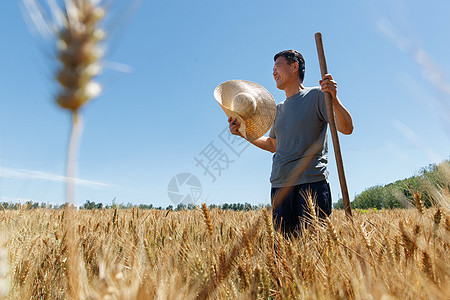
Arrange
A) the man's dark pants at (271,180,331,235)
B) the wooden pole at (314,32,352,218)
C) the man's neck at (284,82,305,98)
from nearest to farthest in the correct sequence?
the wooden pole at (314,32,352,218)
the man's dark pants at (271,180,331,235)
the man's neck at (284,82,305,98)

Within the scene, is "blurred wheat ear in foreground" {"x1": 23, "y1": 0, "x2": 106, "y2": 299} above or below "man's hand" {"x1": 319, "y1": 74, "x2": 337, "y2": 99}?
below

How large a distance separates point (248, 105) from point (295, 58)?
675 millimetres

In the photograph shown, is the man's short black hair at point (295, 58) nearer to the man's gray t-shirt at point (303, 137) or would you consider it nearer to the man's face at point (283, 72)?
the man's face at point (283, 72)

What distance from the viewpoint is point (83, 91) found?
71 cm

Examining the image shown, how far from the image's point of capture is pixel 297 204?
8.90 feet

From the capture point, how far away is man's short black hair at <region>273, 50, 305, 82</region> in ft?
9.79

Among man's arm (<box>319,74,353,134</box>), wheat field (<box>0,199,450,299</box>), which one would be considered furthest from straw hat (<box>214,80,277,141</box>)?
wheat field (<box>0,199,450,299</box>)

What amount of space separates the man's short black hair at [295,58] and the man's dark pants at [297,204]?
3.95ft

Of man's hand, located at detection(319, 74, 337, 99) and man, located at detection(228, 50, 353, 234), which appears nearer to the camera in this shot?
man's hand, located at detection(319, 74, 337, 99)

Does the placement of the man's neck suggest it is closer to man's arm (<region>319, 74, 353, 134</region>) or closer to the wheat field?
man's arm (<region>319, 74, 353, 134</region>)

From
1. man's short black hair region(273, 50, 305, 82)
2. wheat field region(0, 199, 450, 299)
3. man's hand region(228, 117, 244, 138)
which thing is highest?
man's short black hair region(273, 50, 305, 82)

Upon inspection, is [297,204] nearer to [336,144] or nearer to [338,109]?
[336,144]

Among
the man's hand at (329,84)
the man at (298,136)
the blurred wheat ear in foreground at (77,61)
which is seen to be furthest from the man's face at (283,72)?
the blurred wheat ear in foreground at (77,61)

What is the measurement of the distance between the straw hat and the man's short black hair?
422 mm
